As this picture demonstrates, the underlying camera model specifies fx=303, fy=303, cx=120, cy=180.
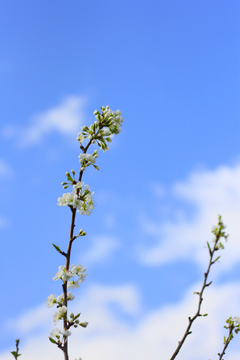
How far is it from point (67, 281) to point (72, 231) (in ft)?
2.01

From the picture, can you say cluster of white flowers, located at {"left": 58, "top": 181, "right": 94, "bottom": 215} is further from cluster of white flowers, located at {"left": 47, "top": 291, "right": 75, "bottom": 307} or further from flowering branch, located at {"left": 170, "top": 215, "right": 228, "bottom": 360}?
flowering branch, located at {"left": 170, "top": 215, "right": 228, "bottom": 360}

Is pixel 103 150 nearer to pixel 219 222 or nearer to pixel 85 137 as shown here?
pixel 85 137

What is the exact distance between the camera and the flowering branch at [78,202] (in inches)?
128

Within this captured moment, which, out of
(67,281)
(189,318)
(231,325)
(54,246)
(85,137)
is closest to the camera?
(189,318)

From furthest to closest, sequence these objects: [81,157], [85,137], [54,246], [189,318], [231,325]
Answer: [231,325]
[85,137]
[81,157]
[54,246]
[189,318]

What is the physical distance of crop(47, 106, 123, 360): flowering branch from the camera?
3.26 meters

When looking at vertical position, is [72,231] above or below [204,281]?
above

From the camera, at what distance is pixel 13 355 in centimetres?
320

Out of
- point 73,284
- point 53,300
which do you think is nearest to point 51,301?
point 53,300

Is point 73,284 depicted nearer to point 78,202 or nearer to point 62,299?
point 62,299

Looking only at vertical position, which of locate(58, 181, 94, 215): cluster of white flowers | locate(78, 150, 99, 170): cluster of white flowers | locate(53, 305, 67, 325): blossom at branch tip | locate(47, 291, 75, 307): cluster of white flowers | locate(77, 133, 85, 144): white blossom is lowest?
locate(53, 305, 67, 325): blossom at branch tip

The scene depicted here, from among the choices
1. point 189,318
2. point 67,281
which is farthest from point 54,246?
point 189,318

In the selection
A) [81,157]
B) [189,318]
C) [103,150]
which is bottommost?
[189,318]

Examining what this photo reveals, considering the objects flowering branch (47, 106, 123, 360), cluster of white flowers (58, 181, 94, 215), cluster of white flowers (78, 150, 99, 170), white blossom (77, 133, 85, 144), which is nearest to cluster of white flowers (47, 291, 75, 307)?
flowering branch (47, 106, 123, 360)
